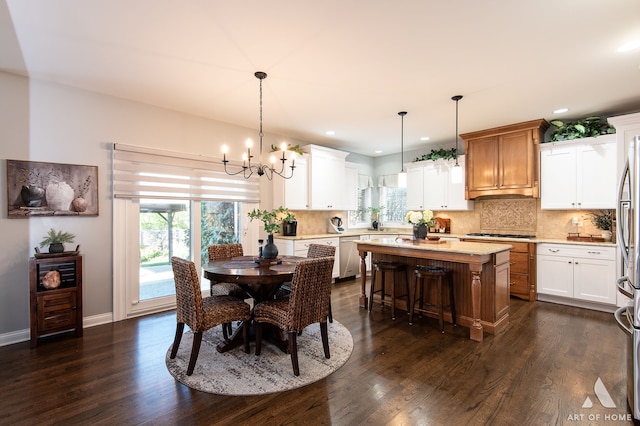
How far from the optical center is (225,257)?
373 cm

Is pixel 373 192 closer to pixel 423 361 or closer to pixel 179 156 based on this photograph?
pixel 179 156

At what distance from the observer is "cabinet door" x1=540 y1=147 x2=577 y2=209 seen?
4.47 m

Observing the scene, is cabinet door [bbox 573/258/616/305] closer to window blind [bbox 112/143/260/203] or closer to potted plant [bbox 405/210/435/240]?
potted plant [bbox 405/210/435/240]

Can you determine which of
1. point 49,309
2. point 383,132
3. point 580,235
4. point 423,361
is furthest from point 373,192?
point 49,309

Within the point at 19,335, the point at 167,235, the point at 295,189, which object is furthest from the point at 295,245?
the point at 19,335

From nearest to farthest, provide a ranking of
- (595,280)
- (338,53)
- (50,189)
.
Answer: (338,53), (50,189), (595,280)

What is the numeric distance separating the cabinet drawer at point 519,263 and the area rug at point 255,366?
310 cm

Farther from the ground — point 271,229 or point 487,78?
point 487,78

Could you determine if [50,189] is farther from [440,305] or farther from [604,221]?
[604,221]

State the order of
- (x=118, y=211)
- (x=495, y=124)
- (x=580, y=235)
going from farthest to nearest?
1. (x=495, y=124)
2. (x=580, y=235)
3. (x=118, y=211)

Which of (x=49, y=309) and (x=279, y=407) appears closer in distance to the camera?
(x=279, y=407)

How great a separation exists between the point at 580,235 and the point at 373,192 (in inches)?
157

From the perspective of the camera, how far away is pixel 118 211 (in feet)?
12.3

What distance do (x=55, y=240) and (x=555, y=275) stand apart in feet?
20.9
